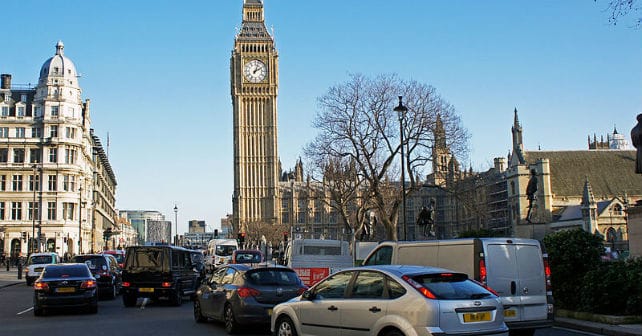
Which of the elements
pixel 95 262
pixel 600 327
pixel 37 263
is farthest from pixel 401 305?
pixel 37 263

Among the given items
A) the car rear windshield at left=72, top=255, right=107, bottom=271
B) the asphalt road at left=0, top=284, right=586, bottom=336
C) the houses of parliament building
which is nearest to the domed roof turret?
the houses of parliament building

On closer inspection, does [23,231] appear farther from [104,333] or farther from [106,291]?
[104,333]

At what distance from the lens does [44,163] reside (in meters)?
76.2

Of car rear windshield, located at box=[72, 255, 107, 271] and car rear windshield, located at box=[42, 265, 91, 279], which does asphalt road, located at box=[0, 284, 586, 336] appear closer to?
car rear windshield, located at box=[42, 265, 91, 279]

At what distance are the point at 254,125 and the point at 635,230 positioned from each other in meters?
128

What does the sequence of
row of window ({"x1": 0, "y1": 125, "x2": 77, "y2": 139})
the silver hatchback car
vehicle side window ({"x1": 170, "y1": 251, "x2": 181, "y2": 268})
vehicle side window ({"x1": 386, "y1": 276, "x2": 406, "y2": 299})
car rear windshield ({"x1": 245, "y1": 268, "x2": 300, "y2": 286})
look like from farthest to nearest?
row of window ({"x1": 0, "y1": 125, "x2": 77, "y2": 139}), vehicle side window ({"x1": 170, "y1": 251, "x2": 181, "y2": 268}), car rear windshield ({"x1": 245, "y1": 268, "x2": 300, "y2": 286}), vehicle side window ({"x1": 386, "y1": 276, "x2": 406, "y2": 299}), the silver hatchback car

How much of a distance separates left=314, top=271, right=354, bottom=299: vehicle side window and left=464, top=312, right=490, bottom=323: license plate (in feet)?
7.20

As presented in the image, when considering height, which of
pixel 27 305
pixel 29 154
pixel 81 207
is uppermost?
pixel 29 154

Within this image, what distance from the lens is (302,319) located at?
1134cm

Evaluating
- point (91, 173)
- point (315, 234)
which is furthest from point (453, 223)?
point (91, 173)

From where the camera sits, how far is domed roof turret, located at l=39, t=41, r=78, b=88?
257 feet

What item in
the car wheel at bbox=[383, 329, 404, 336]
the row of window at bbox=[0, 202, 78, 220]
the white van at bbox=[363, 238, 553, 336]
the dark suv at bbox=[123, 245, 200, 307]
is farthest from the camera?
the row of window at bbox=[0, 202, 78, 220]

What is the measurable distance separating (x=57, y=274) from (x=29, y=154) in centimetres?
6200

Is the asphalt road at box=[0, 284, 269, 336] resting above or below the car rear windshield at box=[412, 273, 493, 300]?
below
